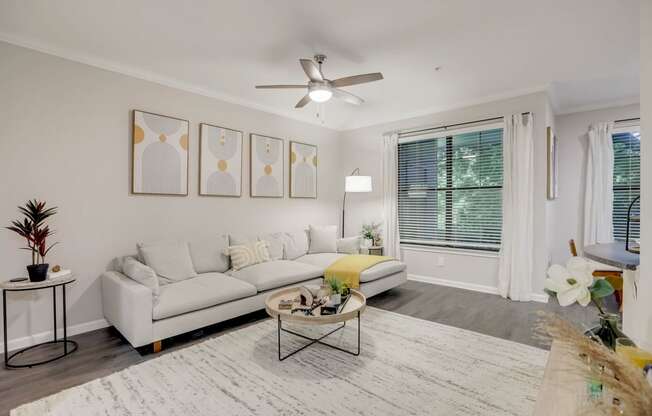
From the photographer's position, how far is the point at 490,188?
453 cm

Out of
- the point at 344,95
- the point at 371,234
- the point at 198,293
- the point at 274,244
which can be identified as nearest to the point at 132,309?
the point at 198,293

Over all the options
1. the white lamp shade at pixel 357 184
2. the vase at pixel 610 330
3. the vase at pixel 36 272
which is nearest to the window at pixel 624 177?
the white lamp shade at pixel 357 184

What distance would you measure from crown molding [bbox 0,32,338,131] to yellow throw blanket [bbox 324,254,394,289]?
2.60 metres

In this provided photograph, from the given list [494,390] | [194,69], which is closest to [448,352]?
[494,390]

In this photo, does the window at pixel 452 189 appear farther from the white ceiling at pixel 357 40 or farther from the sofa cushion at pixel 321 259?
the sofa cushion at pixel 321 259

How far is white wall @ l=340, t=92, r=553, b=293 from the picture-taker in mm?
4066

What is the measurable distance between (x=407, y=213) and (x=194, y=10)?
4.16 metres

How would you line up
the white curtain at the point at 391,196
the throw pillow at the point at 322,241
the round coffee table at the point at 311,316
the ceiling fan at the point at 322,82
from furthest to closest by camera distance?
the white curtain at the point at 391,196 → the throw pillow at the point at 322,241 → the ceiling fan at the point at 322,82 → the round coffee table at the point at 311,316

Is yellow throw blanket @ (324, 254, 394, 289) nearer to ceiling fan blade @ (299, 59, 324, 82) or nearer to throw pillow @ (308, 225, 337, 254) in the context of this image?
throw pillow @ (308, 225, 337, 254)

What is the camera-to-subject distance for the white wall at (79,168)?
2.76 m

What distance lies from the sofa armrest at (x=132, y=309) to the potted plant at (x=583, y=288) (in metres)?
2.77

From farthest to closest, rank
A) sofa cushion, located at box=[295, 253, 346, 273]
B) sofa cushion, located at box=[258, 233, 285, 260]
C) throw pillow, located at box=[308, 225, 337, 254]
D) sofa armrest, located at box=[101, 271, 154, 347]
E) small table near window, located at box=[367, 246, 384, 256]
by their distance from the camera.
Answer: small table near window, located at box=[367, 246, 384, 256] → throw pillow, located at box=[308, 225, 337, 254] → sofa cushion, located at box=[258, 233, 285, 260] → sofa cushion, located at box=[295, 253, 346, 273] → sofa armrest, located at box=[101, 271, 154, 347]

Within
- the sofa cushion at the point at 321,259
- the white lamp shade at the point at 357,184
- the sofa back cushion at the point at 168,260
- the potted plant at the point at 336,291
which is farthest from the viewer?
the white lamp shade at the point at 357,184

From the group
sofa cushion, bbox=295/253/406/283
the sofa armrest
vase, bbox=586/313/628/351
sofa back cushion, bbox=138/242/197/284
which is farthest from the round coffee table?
vase, bbox=586/313/628/351
